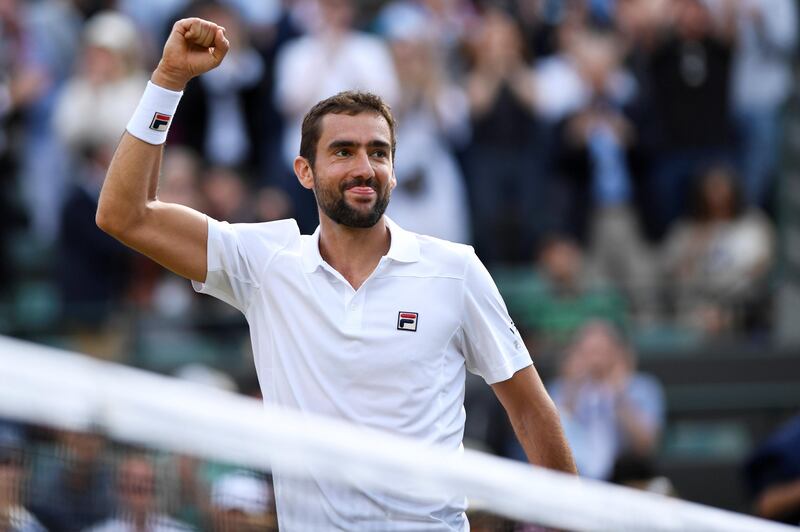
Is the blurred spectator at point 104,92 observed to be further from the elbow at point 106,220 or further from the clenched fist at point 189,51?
the elbow at point 106,220

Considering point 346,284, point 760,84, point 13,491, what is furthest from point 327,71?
point 13,491

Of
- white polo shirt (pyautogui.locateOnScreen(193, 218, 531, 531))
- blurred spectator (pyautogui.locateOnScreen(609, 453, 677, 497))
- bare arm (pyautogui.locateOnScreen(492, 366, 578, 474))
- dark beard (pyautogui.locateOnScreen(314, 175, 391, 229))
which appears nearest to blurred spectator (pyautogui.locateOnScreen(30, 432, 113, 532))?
white polo shirt (pyautogui.locateOnScreen(193, 218, 531, 531))

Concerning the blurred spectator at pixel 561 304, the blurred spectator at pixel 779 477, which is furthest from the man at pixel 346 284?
the blurred spectator at pixel 561 304

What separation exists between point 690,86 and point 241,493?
8913 mm

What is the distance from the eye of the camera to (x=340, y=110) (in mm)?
5137

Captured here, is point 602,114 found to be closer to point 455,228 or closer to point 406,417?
point 455,228

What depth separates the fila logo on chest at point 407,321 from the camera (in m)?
5.04

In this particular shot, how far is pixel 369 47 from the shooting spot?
1230cm

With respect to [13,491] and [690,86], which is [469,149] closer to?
[690,86]

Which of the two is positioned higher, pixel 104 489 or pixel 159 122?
pixel 159 122

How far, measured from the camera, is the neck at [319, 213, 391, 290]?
17.0ft

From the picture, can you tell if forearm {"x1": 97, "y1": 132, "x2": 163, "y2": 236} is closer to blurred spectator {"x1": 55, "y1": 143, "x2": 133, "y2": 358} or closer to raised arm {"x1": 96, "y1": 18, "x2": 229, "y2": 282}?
raised arm {"x1": 96, "y1": 18, "x2": 229, "y2": 282}

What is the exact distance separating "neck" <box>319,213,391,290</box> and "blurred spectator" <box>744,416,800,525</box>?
4118 mm

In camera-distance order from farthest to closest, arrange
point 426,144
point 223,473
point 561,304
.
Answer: point 426,144 → point 561,304 → point 223,473
